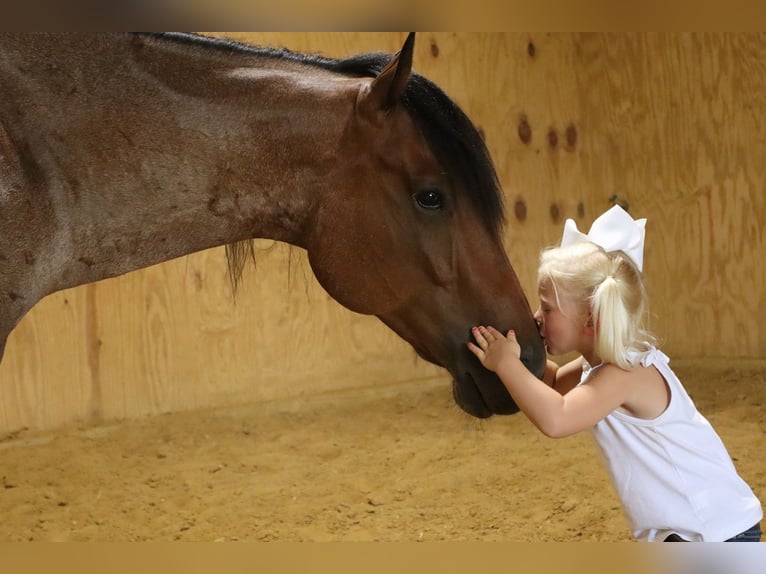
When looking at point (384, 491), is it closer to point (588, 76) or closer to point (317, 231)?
point (317, 231)

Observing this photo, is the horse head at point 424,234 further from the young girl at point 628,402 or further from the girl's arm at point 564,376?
the girl's arm at point 564,376

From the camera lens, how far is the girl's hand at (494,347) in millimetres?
1436

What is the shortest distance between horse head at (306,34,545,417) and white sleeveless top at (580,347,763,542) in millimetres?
217

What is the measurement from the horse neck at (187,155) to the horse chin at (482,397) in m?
0.43

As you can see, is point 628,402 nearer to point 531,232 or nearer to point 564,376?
point 564,376

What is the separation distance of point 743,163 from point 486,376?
114 inches

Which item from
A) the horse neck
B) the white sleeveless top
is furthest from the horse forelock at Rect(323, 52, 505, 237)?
the white sleeveless top

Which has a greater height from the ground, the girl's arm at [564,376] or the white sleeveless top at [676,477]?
the girl's arm at [564,376]

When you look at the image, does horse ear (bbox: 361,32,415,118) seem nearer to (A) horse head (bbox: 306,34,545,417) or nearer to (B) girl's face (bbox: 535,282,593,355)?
(A) horse head (bbox: 306,34,545,417)

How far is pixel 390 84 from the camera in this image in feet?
4.45

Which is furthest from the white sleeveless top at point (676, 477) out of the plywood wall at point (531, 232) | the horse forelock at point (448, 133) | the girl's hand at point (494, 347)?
the plywood wall at point (531, 232)

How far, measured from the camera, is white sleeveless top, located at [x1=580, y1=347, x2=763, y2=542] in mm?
1421

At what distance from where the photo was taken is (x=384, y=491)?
2713 mm
